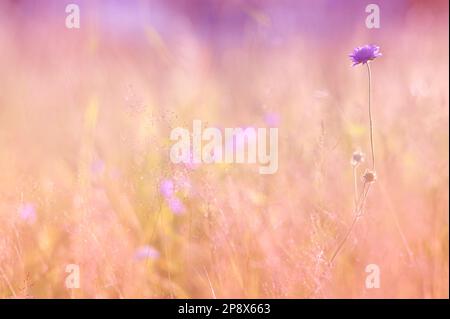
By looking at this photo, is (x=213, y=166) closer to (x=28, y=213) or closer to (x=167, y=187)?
(x=167, y=187)

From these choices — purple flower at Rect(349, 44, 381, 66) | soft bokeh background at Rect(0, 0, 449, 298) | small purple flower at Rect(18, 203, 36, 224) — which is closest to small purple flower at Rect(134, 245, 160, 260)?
soft bokeh background at Rect(0, 0, 449, 298)

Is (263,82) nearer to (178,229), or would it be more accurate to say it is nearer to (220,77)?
(220,77)

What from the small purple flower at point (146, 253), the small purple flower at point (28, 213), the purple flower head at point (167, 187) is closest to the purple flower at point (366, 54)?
the purple flower head at point (167, 187)

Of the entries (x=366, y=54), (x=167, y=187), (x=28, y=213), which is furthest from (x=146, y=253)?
(x=366, y=54)

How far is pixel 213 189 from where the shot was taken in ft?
4.50

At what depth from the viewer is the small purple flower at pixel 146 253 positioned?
1.34 m

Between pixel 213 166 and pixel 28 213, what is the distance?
0.47 metres

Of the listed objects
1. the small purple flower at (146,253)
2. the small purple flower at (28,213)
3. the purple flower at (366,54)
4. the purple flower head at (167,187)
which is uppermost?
the purple flower at (366,54)

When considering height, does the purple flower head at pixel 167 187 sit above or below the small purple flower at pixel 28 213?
Result: above

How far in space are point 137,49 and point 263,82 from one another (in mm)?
486

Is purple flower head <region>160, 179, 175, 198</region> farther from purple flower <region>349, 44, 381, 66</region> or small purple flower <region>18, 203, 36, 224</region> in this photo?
purple flower <region>349, 44, 381, 66</region>

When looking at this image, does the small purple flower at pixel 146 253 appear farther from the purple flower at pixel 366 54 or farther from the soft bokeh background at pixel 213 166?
the purple flower at pixel 366 54
